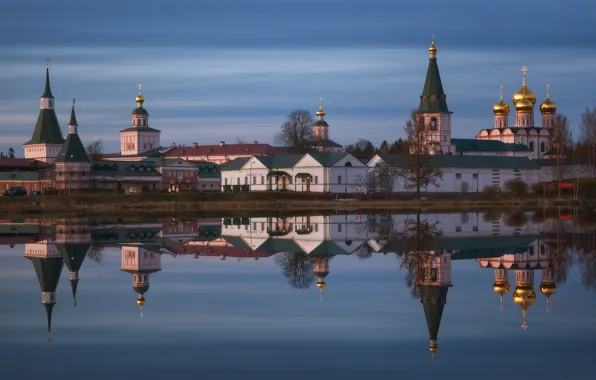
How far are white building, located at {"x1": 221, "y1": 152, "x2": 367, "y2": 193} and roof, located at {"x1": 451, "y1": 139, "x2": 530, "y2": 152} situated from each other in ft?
72.1

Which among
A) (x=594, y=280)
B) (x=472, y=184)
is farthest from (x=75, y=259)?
(x=472, y=184)

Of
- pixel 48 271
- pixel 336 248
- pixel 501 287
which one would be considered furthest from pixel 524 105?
Answer: pixel 501 287

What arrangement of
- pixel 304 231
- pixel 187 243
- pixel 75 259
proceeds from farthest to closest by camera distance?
pixel 304 231, pixel 187 243, pixel 75 259

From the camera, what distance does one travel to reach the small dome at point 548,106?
9919cm

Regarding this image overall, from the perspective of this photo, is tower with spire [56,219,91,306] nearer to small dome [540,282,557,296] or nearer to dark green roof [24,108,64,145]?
small dome [540,282,557,296]

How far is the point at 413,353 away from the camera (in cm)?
1068

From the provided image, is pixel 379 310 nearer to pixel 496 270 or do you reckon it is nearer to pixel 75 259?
pixel 496 270

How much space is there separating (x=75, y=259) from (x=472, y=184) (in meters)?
56.0

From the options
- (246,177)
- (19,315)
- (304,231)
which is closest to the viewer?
(19,315)

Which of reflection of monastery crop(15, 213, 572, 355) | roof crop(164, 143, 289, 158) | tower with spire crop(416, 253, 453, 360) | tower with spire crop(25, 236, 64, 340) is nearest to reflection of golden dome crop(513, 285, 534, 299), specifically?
reflection of monastery crop(15, 213, 572, 355)

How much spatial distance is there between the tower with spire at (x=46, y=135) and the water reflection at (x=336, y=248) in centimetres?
5119

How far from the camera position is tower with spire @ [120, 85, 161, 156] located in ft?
354

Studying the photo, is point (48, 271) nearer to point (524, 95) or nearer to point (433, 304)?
point (433, 304)

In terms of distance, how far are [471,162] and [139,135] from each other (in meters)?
45.3
